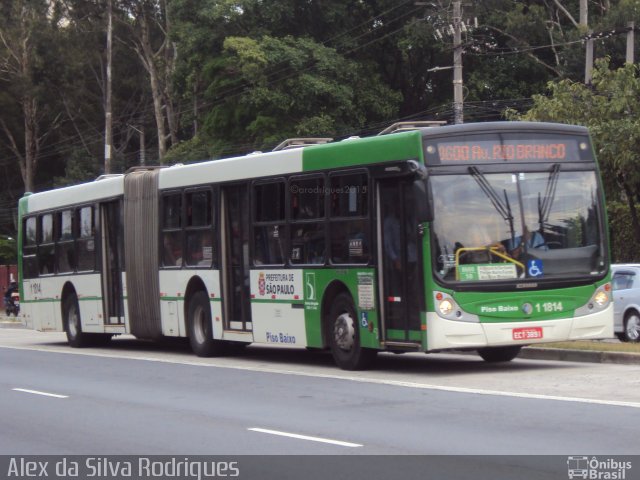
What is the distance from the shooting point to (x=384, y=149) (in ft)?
52.3

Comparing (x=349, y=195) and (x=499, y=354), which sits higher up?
(x=349, y=195)

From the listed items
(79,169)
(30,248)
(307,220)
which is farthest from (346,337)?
(79,169)

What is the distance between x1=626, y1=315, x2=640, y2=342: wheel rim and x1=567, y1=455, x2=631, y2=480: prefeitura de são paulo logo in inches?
577

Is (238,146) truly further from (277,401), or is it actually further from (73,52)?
(277,401)

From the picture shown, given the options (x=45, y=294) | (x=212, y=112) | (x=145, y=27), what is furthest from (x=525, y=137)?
(x=145, y=27)

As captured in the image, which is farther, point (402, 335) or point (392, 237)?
point (392, 237)

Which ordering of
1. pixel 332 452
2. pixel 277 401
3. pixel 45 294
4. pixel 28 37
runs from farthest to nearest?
pixel 28 37
pixel 45 294
pixel 277 401
pixel 332 452

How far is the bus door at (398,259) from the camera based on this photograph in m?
15.4

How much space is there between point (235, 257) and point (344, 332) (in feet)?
11.4

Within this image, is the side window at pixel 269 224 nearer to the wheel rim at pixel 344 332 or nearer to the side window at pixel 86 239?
the wheel rim at pixel 344 332

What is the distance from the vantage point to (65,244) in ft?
83.6

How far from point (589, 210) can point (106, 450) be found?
25.8 feet

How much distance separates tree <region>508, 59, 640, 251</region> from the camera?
87.8ft

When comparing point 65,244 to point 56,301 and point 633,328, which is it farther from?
point 633,328
